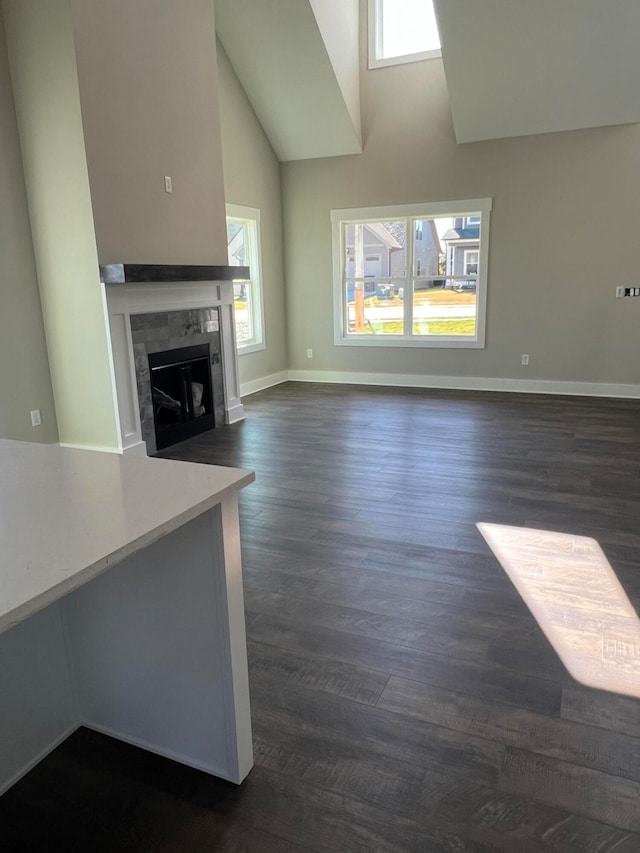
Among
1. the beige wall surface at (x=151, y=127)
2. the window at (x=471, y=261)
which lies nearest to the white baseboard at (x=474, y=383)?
the window at (x=471, y=261)

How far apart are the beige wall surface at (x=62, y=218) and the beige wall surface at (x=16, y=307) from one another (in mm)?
59

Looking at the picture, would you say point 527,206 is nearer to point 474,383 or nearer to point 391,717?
point 474,383

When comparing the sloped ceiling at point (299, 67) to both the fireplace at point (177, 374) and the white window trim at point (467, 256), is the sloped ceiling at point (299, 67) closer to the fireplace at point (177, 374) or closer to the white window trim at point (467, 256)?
the white window trim at point (467, 256)

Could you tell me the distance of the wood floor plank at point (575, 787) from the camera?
1.49 metres

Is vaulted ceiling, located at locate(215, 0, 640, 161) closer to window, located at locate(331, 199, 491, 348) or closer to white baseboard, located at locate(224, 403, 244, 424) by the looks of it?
window, located at locate(331, 199, 491, 348)

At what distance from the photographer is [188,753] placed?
5.45ft

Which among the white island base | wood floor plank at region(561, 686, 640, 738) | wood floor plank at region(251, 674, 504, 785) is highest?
the white island base

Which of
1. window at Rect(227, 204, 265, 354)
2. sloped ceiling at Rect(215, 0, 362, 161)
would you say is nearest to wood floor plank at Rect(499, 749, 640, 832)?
window at Rect(227, 204, 265, 354)

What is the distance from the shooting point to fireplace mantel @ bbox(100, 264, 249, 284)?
397cm

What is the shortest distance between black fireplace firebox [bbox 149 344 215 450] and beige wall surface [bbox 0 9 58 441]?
0.85 meters

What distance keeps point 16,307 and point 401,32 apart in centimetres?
523

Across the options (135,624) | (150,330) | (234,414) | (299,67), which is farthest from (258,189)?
(135,624)

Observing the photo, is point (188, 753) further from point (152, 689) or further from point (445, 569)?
point (445, 569)

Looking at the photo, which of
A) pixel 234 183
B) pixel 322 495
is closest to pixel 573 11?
pixel 234 183
